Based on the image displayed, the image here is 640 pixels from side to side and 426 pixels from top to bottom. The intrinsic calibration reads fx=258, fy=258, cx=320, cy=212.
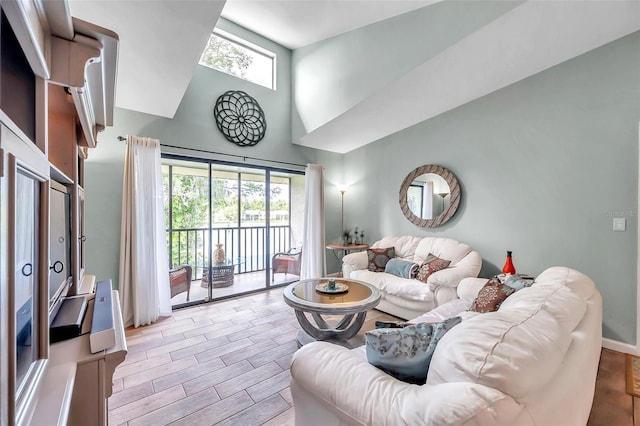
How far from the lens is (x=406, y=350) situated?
3.49 feet

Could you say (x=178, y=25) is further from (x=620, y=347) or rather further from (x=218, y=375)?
(x=620, y=347)

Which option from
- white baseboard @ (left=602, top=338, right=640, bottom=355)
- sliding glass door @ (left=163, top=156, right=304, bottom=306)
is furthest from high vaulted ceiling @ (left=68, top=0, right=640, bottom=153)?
white baseboard @ (left=602, top=338, right=640, bottom=355)

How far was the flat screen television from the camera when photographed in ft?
3.71

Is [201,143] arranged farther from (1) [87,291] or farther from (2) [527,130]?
(2) [527,130]

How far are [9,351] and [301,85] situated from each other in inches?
171

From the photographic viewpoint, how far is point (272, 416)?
1.63 m

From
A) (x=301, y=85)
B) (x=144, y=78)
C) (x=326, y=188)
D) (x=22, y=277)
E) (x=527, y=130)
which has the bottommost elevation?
(x=22, y=277)

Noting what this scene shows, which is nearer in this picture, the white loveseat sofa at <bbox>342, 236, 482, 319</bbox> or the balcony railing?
the white loveseat sofa at <bbox>342, 236, 482, 319</bbox>

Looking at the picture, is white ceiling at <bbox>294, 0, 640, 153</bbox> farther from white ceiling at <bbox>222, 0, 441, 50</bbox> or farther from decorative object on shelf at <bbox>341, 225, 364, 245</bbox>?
decorative object on shelf at <bbox>341, 225, 364, 245</bbox>

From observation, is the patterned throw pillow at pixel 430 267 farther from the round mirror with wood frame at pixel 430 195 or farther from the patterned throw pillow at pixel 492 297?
the patterned throw pillow at pixel 492 297

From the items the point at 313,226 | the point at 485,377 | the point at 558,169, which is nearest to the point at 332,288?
the point at 485,377

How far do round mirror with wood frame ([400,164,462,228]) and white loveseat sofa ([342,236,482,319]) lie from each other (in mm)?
308

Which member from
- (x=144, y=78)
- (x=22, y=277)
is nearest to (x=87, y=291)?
(x=22, y=277)

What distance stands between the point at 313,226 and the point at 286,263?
31.3 inches
